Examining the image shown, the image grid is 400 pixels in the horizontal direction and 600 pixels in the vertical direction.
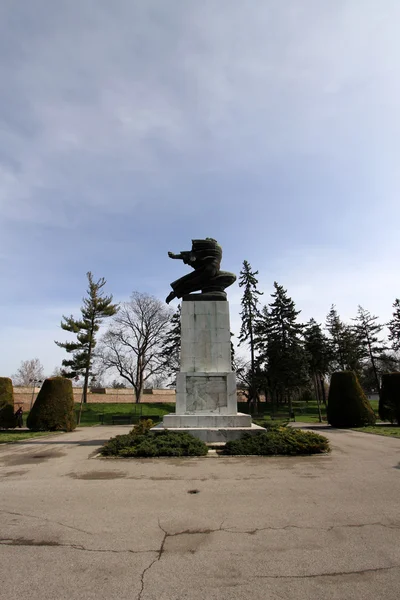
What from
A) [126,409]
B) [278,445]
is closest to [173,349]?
[126,409]

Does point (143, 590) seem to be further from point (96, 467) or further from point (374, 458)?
point (374, 458)

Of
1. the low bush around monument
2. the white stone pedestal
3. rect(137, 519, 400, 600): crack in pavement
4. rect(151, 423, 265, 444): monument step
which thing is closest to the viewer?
rect(137, 519, 400, 600): crack in pavement

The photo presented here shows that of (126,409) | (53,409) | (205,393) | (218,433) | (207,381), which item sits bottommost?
(126,409)

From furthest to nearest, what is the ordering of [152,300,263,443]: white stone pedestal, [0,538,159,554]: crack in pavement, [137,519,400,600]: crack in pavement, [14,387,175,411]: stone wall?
[14,387,175,411]: stone wall
[152,300,263,443]: white stone pedestal
[0,538,159,554]: crack in pavement
[137,519,400,600]: crack in pavement

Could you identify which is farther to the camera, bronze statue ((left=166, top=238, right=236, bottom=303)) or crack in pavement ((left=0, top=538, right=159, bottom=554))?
bronze statue ((left=166, top=238, right=236, bottom=303))

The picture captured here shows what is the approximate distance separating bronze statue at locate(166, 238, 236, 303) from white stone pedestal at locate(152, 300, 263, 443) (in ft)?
2.27

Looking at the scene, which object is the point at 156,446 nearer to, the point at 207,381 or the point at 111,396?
the point at 207,381

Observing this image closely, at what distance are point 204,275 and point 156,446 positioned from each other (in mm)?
7378

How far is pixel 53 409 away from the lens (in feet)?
68.8

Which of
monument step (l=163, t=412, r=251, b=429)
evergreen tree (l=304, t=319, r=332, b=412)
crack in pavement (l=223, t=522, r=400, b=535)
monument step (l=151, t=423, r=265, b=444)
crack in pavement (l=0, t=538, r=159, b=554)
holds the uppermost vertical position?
evergreen tree (l=304, t=319, r=332, b=412)

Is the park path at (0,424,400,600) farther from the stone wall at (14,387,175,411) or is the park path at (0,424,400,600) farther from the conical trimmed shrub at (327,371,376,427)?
the stone wall at (14,387,175,411)

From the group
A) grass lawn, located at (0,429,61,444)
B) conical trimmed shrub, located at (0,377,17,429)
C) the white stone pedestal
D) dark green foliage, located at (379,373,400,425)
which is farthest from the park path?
dark green foliage, located at (379,373,400,425)

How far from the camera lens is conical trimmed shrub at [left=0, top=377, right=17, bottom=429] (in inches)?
896

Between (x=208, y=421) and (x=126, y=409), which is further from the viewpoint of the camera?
(x=126, y=409)
